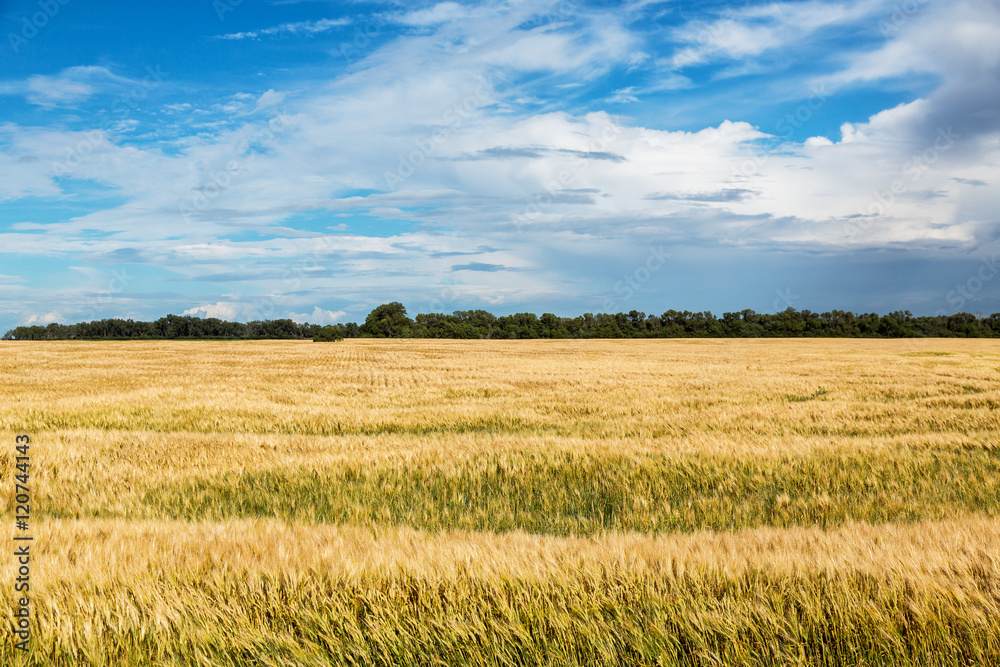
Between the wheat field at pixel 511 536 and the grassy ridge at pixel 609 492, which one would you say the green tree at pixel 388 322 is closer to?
the wheat field at pixel 511 536

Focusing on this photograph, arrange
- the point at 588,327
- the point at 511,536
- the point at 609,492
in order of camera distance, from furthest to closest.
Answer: the point at 588,327
the point at 609,492
the point at 511,536

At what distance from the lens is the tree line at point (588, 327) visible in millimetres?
129000

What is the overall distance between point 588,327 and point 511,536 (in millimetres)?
135607

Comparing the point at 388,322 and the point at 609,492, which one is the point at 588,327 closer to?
the point at 388,322

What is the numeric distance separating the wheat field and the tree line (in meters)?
120

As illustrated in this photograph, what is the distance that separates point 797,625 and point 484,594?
1615mm

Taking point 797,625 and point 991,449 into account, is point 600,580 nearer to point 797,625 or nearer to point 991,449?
point 797,625

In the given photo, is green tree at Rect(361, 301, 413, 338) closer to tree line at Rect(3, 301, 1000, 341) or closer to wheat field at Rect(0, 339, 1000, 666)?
tree line at Rect(3, 301, 1000, 341)

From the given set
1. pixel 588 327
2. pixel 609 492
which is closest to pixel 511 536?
pixel 609 492

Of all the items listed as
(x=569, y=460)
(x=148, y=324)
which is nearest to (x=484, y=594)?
(x=569, y=460)

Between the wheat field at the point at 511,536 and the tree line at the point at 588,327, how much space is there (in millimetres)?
A: 119574

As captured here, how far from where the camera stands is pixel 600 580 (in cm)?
327

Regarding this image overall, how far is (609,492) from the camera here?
7.91m

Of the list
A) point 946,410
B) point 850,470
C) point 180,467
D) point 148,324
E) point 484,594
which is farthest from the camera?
point 148,324
